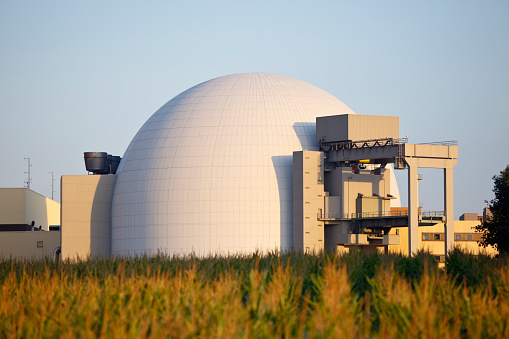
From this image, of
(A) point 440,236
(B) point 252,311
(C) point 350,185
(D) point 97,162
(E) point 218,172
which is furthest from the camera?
(D) point 97,162

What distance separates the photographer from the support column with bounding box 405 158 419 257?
2645 inches

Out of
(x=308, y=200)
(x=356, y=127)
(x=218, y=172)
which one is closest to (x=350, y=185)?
(x=308, y=200)

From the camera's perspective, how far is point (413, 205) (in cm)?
6881

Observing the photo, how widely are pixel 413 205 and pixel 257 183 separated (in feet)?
50.4

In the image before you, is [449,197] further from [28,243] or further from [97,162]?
[28,243]

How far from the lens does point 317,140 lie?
76.7m

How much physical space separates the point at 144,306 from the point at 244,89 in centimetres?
5973

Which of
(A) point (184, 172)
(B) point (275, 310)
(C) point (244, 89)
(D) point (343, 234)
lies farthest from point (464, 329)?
(C) point (244, 89)

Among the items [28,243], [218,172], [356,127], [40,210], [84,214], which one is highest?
[356,127]

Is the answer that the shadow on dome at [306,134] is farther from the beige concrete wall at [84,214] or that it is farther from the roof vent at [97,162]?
the roof vent at [97,162]

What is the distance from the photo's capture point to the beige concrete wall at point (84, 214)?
8521 cm

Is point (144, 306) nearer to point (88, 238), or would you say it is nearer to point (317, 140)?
point (317, 140)

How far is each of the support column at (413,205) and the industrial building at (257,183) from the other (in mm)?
130

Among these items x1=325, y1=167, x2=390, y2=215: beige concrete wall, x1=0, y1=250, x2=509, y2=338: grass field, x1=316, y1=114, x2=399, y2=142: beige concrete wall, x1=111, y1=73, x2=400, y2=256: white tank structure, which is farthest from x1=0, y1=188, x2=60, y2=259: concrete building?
x1=0, y1=250, x2=509, y2=338: grass field
